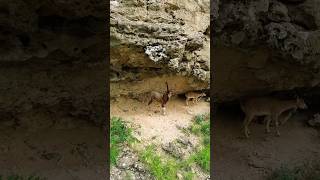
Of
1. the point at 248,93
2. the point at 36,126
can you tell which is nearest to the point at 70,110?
the point at 36,126

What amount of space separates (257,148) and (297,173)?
99 cm

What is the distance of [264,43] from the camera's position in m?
8.05

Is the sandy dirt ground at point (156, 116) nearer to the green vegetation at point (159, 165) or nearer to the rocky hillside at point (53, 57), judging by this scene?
the green vegetation at point (159, 165)

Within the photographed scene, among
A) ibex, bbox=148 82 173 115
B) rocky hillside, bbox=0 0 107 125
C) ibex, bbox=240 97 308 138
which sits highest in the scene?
rocky hillside, bbox=0 0 107 125

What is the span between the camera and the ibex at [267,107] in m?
8.83

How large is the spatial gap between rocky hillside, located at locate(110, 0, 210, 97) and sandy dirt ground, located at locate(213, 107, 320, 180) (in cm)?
105

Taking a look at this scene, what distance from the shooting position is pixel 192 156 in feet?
26.7

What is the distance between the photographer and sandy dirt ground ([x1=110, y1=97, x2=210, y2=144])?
8336 mm

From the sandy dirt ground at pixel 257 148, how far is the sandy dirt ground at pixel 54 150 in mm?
2045

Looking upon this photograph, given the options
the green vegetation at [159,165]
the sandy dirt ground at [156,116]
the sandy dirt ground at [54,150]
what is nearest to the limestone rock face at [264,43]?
the sandy dirt ground at [156,116]

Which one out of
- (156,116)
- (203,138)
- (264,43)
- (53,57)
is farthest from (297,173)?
(53,57)

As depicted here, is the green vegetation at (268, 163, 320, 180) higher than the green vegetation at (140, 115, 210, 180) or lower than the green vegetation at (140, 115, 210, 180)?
lower

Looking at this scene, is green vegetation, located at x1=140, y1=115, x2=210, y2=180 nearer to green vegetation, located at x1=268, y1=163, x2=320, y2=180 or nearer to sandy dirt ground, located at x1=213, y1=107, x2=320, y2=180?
sandy dirt ground, located at x1=213, y1=107, x2=320, y2=180

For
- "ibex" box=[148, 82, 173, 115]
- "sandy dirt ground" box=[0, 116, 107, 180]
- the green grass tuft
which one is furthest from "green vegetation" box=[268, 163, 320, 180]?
"sandy dirt ground" box=[0, 116, 107, 180]
